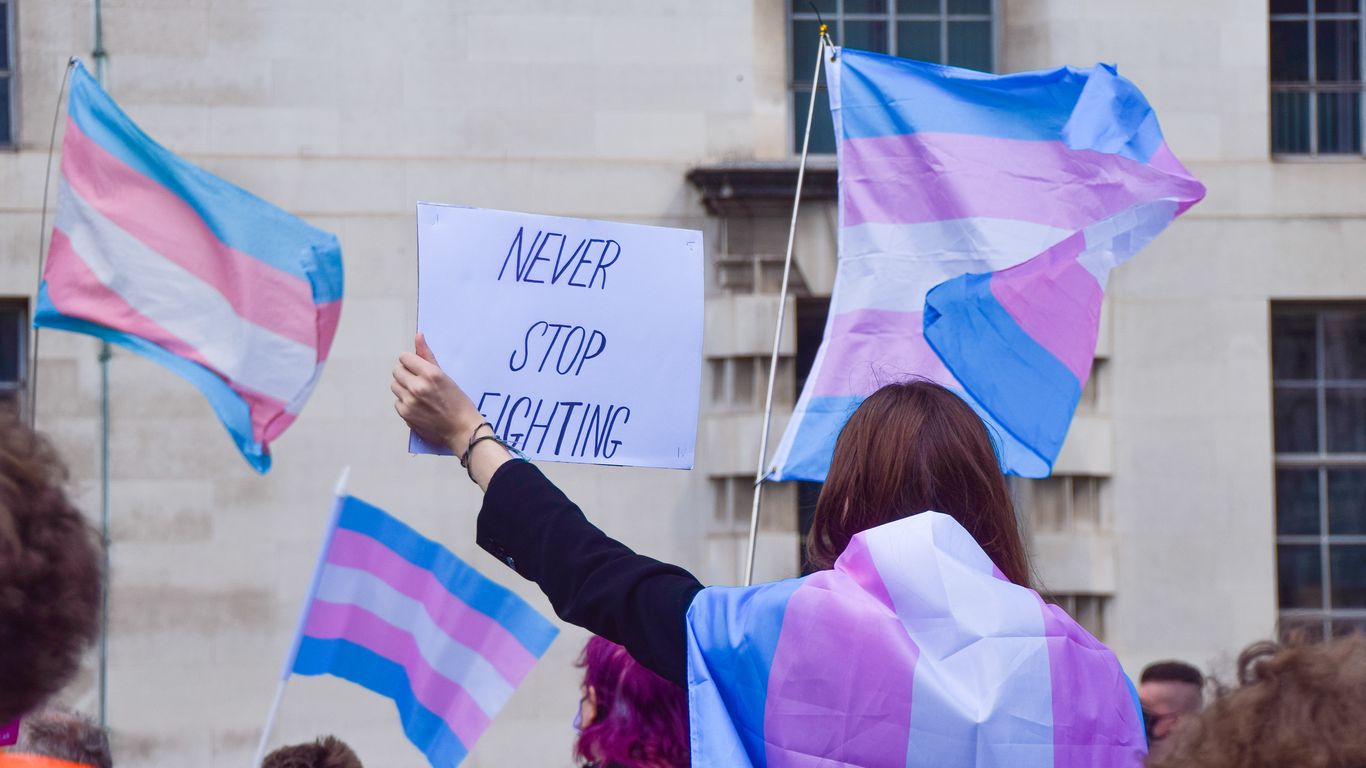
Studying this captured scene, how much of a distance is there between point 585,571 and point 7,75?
24.2 ft

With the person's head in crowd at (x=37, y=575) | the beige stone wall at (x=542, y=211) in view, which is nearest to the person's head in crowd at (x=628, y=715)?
the person's head in crowd at (x=37, y=575)

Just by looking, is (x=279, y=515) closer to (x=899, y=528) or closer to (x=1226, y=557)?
(x=1226, y=557)

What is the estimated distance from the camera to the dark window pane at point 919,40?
9312mm

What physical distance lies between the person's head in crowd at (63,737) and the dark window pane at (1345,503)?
7.83m

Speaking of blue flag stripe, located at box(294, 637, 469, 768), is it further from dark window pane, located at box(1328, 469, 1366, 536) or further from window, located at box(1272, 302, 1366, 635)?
dark window pane, located at box(1328, 469, 1366, 536)

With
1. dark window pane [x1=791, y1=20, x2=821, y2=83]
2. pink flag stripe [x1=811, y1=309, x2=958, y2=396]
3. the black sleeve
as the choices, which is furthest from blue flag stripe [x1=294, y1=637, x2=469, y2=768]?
dark window pane [x1=791, y1=20, x2=821, y2=83]

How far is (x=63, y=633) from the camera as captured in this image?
1681mm

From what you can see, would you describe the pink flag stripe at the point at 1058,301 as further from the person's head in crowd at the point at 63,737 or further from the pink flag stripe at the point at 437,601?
the person's head in crowd at the point at 63,737

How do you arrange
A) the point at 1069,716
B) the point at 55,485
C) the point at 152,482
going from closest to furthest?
the point at 55,485 < the point at 1069,716 < the point at 152,482

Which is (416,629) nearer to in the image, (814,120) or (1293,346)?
(814,120)

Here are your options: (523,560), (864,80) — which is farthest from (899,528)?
(864,80)

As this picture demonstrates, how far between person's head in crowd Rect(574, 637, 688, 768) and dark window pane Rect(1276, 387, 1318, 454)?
690 centimetres

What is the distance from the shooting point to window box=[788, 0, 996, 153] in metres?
9.24

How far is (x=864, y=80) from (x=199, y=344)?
2.86 m
